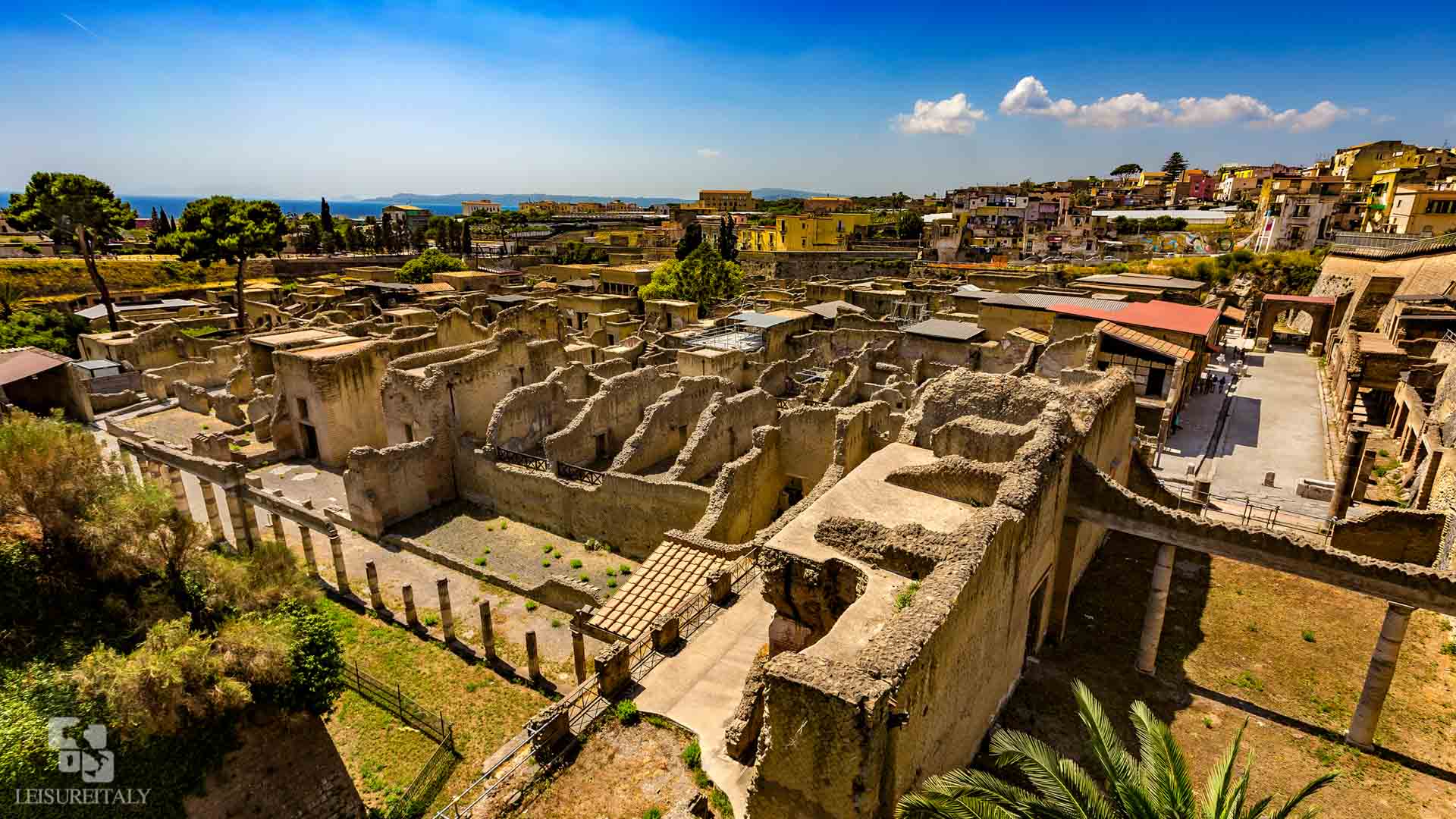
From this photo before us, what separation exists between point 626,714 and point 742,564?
5242mm

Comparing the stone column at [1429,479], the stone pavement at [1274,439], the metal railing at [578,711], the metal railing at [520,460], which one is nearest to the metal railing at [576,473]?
the metal railing at [520,460]

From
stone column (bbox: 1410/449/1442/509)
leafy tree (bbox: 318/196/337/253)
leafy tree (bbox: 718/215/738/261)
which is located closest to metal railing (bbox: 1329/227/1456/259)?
stone column (bbox: 1410/449/1442/509)

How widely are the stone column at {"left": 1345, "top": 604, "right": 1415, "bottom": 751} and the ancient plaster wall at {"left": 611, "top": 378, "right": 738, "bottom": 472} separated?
17705 mm

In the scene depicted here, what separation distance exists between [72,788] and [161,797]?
1.17 m

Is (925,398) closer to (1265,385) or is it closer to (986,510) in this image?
(986,510)

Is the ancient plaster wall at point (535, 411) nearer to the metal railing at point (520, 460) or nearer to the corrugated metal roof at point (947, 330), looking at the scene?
the metal railing at point (520, 460)

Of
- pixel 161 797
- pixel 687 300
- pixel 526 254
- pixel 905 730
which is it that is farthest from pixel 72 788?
pixel 526 254

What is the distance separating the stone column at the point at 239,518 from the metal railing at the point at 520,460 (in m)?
7.70

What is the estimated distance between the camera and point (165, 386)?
36750 mm

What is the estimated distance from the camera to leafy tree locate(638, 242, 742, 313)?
193ft

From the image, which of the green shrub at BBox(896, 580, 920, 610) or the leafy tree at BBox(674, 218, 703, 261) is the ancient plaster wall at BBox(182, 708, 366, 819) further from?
the leafy tree at BBox(674, 218, 703, 261)

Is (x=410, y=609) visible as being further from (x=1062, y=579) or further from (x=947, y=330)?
(x=947, y=330)

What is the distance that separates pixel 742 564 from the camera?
1669 cm

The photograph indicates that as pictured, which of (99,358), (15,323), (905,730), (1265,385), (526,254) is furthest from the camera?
(526,254)
